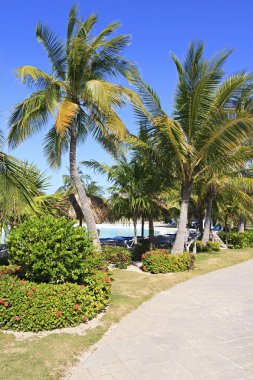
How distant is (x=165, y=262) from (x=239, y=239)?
406 inches

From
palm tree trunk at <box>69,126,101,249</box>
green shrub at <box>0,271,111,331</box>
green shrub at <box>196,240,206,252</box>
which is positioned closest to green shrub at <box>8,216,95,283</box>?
green shrub at <box>0,271,111,331</box>

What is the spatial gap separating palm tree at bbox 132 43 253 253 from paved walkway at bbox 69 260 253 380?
4674mm

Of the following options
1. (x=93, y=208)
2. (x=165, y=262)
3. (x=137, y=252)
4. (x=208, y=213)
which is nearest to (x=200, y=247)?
(x=208, y=213)

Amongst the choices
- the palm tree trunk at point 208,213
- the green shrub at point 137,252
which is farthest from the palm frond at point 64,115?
the palm tree trunk at point 208,213

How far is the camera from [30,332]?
595cm

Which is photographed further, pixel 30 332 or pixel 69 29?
pixel 69 29

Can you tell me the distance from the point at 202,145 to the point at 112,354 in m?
8.36

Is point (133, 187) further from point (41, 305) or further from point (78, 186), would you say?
point (41, 305)

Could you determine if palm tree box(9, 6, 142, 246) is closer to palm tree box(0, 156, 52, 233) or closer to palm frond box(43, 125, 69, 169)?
palm frond box(43, 125, 69, 169)

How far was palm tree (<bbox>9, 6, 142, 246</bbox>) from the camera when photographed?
463 inches

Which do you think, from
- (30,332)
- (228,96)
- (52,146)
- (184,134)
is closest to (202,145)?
(184,134)

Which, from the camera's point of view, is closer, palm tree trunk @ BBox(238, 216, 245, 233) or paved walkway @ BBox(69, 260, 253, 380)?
paved walkway @ BBox(69, 260, 253, 380)

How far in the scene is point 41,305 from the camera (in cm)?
602

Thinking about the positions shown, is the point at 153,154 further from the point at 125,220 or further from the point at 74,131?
the point at 125,220
